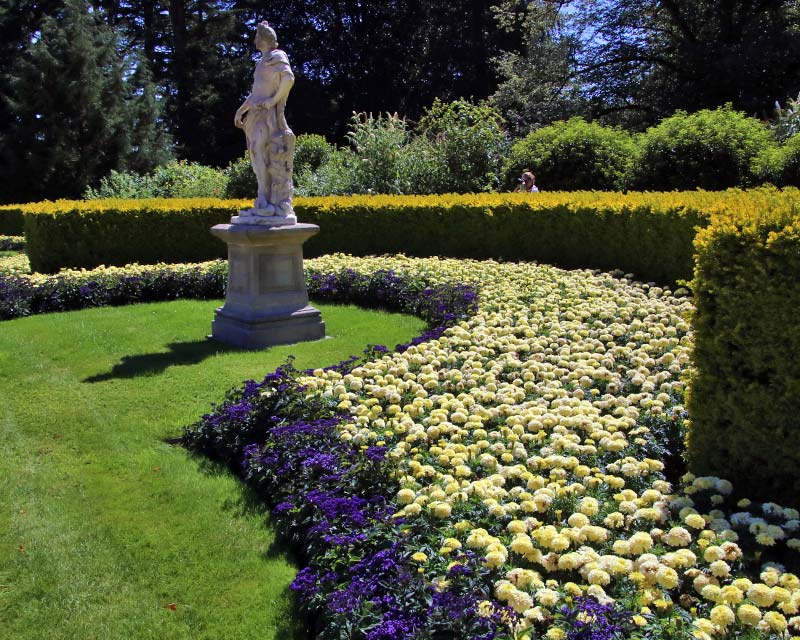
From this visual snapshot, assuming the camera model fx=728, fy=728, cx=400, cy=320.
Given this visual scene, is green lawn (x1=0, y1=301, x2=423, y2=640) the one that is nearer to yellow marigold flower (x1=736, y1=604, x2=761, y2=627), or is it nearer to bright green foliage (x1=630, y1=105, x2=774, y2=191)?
yellow marigold flower (x1=736, y1=604, x2=761, y2=627)

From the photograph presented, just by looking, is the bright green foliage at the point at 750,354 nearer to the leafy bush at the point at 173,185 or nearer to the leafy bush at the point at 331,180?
the leafy bush at the point at 331,180

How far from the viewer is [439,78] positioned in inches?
1244

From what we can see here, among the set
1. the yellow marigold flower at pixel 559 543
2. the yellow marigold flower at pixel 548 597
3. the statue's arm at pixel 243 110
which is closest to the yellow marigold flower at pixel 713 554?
the yellow marigold flower at pixel 559 543

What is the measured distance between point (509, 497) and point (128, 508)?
209 centimetres

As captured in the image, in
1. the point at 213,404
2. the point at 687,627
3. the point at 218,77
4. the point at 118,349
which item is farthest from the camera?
the point at 218,77

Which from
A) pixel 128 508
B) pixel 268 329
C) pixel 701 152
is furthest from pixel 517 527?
pixel 701 152

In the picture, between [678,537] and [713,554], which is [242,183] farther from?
[713,554]

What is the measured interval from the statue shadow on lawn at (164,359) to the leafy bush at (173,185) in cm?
1268

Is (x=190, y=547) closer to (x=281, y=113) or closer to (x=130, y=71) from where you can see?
(x=281, y=113)

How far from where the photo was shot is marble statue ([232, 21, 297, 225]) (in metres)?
7.26

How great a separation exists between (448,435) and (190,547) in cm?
156

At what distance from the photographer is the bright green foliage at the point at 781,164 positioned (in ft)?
39.9

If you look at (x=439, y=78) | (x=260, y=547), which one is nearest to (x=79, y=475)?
(x=260, y=547)

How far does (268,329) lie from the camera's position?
24.0 ft
